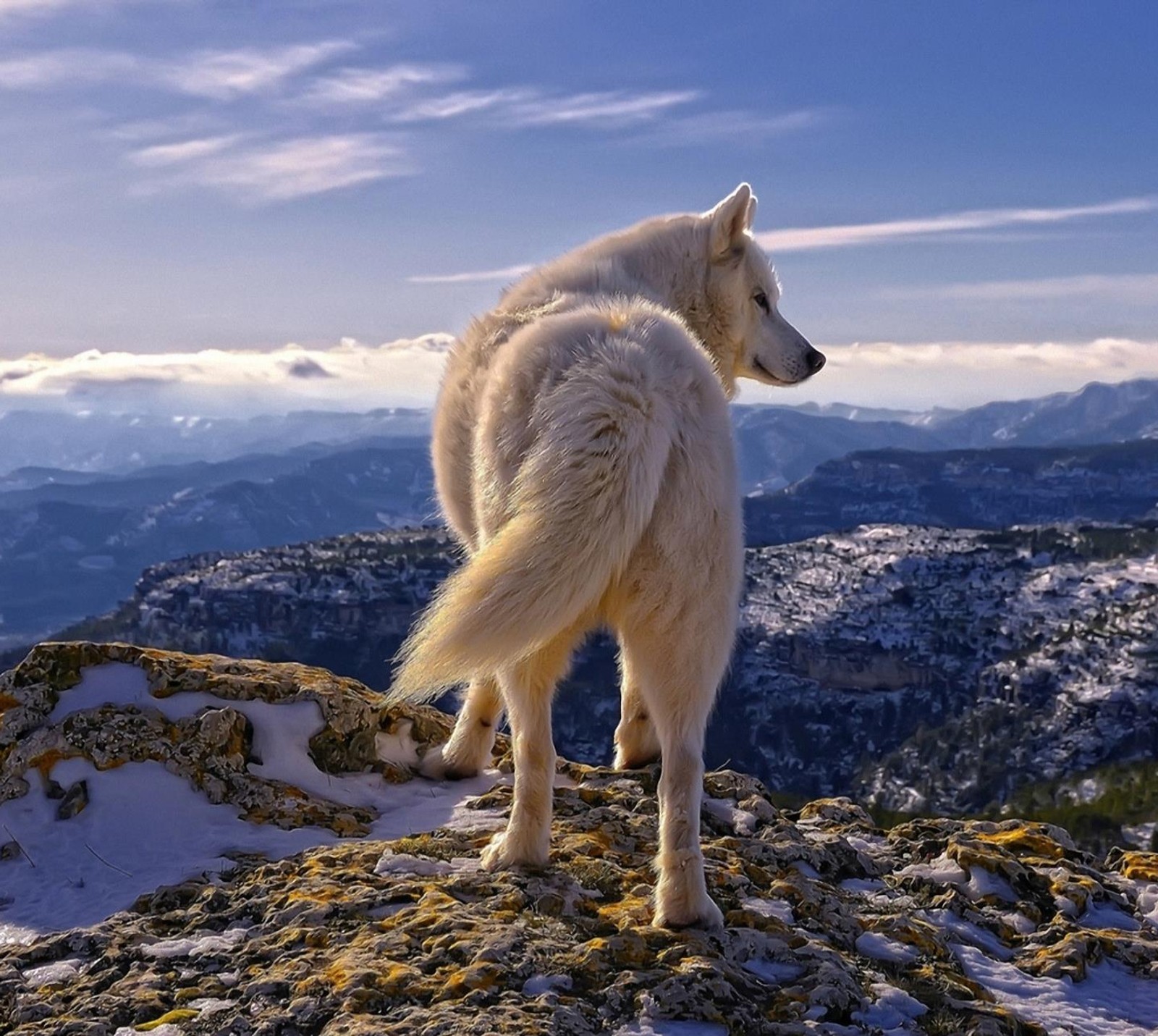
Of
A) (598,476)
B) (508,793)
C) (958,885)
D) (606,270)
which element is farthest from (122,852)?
(958,885)

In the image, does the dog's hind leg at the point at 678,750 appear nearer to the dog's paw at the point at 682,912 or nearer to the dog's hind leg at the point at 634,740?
the dog's paw at the point at 682,912

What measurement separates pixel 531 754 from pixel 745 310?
535cm

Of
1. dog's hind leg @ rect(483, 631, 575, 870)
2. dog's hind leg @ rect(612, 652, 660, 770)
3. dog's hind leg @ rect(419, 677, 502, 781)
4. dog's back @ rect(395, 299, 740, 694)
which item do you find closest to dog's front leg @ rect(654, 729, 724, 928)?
dog's back @ rect(395, 299, 740, 694)

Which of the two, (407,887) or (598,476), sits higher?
(598,476)

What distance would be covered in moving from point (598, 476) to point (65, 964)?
4.71 metres

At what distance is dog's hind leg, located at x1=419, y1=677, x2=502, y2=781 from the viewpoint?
1058 centimetres

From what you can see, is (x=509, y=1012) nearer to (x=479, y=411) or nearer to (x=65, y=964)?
(x=65, y=964)

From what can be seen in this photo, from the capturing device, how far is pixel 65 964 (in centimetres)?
682

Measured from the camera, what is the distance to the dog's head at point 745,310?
10.3 metres

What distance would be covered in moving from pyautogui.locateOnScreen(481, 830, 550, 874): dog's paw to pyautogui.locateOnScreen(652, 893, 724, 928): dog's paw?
1120 millimetres

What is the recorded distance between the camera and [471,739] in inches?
419

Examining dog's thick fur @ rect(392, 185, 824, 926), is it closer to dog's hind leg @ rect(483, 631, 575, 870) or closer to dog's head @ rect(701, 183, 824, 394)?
dog's hind leg @ rect(483, 631, 575, 870)

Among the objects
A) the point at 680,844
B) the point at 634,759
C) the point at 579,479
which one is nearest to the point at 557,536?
the point at 579,479

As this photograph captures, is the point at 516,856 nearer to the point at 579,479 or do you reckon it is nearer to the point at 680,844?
the point at 680,844
